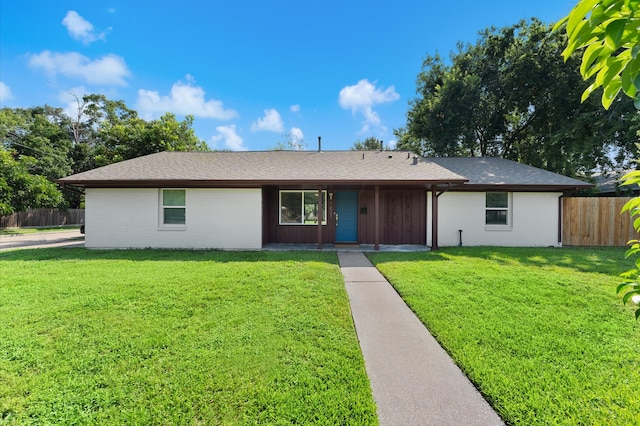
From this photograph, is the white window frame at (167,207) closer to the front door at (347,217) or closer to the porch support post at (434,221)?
the front door at (347,217)

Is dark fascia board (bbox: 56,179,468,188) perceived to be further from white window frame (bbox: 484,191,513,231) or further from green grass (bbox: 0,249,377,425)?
green grass (bbox: 0,249,377,425)

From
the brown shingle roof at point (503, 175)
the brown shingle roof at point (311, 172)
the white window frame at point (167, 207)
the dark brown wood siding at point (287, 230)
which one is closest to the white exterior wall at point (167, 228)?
the white window frame at point (167, 207)

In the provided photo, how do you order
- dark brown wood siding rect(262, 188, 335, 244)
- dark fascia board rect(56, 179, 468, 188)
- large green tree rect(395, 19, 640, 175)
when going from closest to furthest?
1. dark fascia board rect(56, 179, 468, 188)
2. dark brown wood siding rect(262, 188, 335, 244)
3. large green tree rect(395, 19, 640, 175)

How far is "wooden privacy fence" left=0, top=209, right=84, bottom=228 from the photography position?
64.5 ft

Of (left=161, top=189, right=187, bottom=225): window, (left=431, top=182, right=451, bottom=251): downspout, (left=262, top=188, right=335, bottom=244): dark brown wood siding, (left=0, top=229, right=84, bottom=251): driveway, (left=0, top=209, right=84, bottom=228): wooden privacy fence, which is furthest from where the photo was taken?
(left=0, top=209, right=84, bottom=228): wooden privacy fence

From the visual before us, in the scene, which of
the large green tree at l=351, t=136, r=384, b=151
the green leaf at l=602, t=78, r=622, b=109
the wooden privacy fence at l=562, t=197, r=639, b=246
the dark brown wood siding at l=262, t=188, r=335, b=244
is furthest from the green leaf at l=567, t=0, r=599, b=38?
the large green tree at l=351, t=136, r=384, b=151

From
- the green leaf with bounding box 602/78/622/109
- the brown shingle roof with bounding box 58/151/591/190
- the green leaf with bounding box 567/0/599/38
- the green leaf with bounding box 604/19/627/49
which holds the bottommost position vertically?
the green leaf with bounding box 602/78/622/109

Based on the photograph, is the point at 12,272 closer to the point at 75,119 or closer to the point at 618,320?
the point at 618,320

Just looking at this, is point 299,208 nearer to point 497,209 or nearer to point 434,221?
point 434,221

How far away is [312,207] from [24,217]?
24.1 metres

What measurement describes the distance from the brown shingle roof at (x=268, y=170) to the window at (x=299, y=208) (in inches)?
39.6

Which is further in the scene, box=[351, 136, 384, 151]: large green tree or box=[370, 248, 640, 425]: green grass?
box=[351, 136, 384, 151]: large green tree

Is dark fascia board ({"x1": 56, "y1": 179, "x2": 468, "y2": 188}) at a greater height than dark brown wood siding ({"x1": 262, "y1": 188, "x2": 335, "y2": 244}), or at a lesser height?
greater

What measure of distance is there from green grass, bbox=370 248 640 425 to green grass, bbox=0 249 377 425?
4.00 ft
